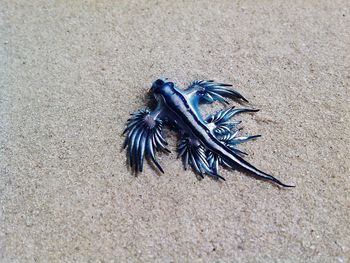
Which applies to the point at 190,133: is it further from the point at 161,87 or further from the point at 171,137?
the point at 161,87

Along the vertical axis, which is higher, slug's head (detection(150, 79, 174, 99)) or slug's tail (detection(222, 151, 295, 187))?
slug's head (detection(150, 79, 174, 99))

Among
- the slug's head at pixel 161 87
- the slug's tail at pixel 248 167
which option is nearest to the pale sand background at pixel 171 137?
the slug's tail at pixel 248 167

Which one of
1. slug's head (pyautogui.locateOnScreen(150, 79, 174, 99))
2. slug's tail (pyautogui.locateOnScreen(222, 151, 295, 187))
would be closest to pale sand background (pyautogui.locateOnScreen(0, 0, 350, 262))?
slug's tail (pyautogui.locateOnScreen(222, 151, 295, 187))

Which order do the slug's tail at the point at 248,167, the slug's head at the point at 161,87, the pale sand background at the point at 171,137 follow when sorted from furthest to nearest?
the slug's head at the point at 161,87 → the slug's tail at the point at 248,167 → the pale sand background at the point at 171,137

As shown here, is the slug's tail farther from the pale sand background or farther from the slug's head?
the slug's head

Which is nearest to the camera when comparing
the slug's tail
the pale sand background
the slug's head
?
the pale sand background

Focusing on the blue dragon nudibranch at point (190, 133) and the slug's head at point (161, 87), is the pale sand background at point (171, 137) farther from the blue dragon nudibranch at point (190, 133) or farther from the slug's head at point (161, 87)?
the slug's head at point (161, 87)
